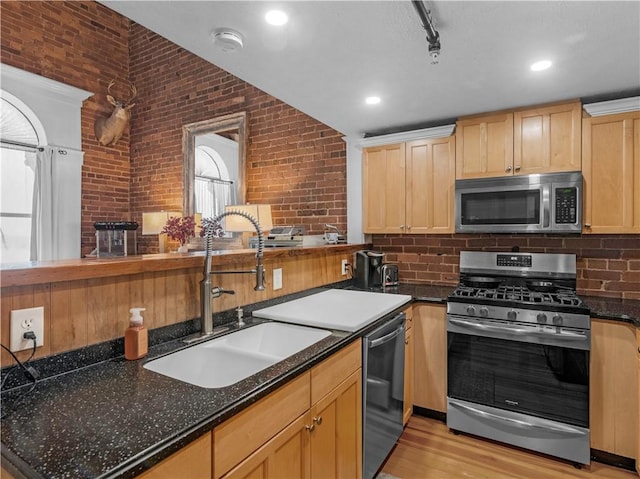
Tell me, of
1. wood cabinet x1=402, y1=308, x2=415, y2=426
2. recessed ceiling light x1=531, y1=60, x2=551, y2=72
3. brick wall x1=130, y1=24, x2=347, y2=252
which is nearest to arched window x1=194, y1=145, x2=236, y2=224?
brick wall x1=130, y1=24, x2=347, y2=252

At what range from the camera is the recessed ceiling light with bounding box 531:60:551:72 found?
186cm

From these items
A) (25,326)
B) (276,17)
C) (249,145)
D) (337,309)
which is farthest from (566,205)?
(249,145)

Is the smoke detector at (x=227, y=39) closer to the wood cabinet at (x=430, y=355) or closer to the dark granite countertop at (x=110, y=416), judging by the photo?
the dark granite countertop at (x=110, y=416)

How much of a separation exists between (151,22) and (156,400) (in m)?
1.46

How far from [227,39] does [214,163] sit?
2881mm

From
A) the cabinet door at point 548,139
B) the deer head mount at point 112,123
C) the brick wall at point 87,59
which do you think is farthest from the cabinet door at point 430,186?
the brick wall at point 87,59

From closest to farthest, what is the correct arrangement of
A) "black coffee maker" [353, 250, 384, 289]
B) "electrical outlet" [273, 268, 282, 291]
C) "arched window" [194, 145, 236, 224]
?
"electrical outlet" [273, 268, 282, 291], "black coffee maker" [353, 250, 384, 289], "arched window" [194, 145, 236, 224]

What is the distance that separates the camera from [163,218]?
13.8ft

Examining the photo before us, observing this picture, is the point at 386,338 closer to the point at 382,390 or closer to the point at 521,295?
the point at 382,390

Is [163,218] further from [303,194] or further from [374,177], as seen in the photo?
[374,177]

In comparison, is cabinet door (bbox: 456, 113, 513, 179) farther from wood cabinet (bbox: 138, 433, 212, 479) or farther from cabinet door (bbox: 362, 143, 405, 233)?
wood cabinet (bbox: 138, 433, 212, 479)

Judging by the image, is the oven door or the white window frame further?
the white window frame

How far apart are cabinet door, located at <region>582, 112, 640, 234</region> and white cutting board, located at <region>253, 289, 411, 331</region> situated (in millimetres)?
1331

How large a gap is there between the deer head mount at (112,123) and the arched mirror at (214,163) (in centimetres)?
84
